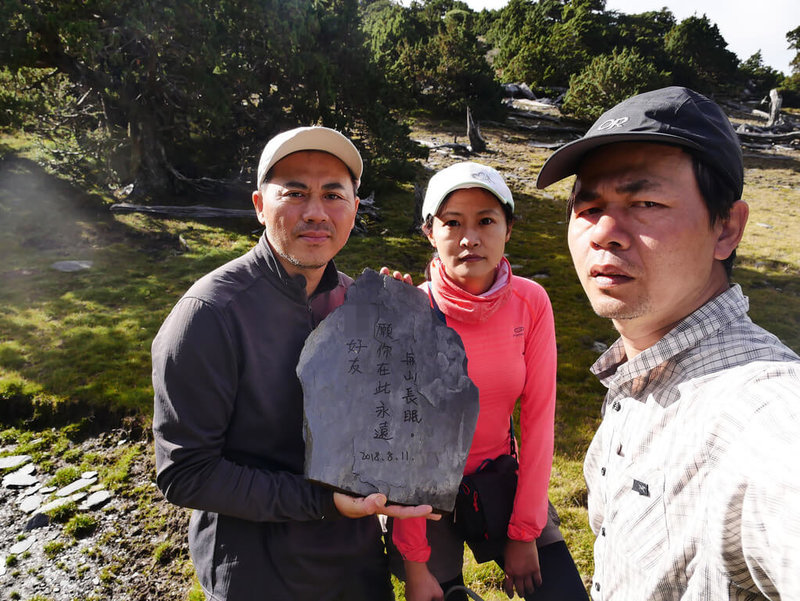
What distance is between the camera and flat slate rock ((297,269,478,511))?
1.91m

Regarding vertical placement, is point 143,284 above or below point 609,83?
below

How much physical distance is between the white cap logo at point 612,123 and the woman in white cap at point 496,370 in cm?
71

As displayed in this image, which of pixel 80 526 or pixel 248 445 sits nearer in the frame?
pixel 248 445

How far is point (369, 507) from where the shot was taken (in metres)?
1.85

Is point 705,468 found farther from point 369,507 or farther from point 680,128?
point 369,507

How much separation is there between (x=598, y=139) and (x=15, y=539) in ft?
17.7

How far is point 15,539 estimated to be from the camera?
12.7 feet

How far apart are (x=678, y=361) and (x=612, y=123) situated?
2.69ft

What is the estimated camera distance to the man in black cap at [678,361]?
42.1 inches

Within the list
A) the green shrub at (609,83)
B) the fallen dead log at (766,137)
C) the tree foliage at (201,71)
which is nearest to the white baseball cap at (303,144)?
the tree foliage at (201,71)

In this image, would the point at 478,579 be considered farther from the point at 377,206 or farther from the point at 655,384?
the point at 377,206

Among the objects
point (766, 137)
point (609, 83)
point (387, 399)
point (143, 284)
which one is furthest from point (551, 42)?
point (387, 399)

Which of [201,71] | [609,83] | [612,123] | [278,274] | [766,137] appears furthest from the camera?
[766,137]

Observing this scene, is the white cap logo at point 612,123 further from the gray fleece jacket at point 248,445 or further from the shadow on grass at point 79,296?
the shadow on grass at point 79,296
